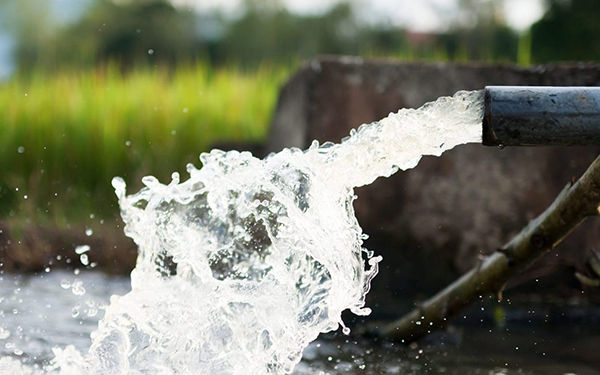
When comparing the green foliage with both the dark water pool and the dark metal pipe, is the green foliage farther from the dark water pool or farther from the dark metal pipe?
the dark metal pipe

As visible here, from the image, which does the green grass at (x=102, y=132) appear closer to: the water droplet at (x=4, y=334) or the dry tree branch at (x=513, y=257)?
the water droplet at (x=4, y=334)

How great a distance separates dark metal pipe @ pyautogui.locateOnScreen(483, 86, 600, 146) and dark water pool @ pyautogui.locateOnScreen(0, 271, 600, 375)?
1.29 m

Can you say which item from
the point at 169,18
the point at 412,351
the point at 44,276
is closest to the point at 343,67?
the point at 412,351

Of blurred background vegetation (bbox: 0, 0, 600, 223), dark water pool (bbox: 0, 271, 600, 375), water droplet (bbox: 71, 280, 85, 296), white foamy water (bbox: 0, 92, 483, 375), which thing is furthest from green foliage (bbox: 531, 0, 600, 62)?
white foamy water (bbox: 0, 92, 483, 375)

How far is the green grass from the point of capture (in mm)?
7617

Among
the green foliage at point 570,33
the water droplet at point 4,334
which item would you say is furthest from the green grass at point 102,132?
the water droplet at point 4,334

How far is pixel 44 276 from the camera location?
212 inches

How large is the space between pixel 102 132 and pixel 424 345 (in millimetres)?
4991

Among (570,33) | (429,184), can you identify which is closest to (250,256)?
(429,184)

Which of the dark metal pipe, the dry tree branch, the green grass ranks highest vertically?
the dark metal pipe

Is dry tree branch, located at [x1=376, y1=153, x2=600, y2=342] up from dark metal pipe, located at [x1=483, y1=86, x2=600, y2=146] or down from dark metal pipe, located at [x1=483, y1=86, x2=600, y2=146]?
down

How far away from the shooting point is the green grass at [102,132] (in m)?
7.62

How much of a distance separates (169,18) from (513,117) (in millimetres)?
36326

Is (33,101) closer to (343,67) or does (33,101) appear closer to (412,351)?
(343,67)
